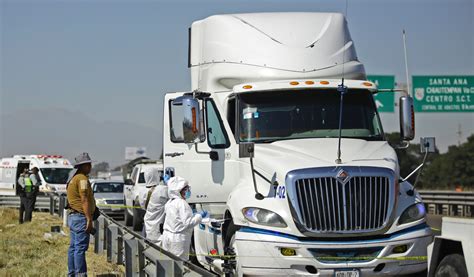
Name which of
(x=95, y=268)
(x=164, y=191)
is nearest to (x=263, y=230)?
(x=164, y=191)

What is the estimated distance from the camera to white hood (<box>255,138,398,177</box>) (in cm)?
1115

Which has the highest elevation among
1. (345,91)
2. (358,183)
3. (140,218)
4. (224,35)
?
(224,35)

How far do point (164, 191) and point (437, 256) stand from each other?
5094 mm

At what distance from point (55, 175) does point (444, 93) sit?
748 inches

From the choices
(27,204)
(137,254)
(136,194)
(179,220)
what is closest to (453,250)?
(179,220)

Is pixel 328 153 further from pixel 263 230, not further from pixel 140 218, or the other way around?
pixel 140 218

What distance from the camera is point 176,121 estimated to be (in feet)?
46.6

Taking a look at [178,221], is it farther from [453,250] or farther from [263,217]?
[453,250]

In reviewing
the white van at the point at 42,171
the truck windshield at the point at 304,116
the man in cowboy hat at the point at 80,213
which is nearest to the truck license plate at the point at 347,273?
the truck windshield at the point at 304,116

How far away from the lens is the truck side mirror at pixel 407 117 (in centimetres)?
1259

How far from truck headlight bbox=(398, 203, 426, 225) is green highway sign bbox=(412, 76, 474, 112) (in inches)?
1007

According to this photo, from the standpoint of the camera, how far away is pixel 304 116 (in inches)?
496

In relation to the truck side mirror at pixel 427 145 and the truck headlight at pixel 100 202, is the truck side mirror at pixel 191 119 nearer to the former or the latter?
the truck side mirror at pixel 427 145

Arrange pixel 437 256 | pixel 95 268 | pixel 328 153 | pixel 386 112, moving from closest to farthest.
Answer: pixel 437 256 → pixel 328 153 → pixel 95 268 → pixel 386 112
